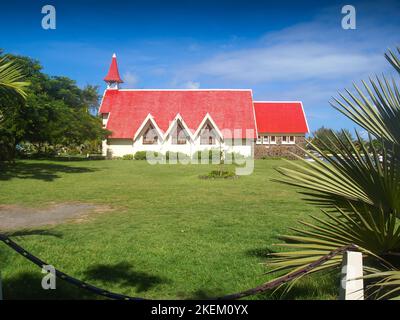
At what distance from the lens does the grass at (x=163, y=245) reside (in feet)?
15.1

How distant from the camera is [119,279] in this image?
480 centimetres

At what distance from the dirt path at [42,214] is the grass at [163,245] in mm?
505

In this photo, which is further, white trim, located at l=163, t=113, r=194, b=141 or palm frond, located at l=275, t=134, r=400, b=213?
white trim, located at l=163, t=113, r=194, b=141

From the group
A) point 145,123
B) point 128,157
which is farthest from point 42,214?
point 145,123

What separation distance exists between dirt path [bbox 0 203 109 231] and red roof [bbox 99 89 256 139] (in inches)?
1066

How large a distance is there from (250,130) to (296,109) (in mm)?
7642

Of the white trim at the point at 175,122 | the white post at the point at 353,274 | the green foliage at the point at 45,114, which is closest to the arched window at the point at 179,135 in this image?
the white trim at the point at 175,122

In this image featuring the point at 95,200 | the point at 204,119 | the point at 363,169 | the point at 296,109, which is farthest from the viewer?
the point at 296,109

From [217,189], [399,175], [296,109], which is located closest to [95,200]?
[217,189]

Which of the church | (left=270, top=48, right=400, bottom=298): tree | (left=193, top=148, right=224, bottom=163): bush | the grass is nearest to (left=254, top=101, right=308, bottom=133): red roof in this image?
the church

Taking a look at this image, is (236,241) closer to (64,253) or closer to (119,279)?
(119,279)

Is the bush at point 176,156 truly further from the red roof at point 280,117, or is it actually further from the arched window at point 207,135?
the red roof at point 280,117

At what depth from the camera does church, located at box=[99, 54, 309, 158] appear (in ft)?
122

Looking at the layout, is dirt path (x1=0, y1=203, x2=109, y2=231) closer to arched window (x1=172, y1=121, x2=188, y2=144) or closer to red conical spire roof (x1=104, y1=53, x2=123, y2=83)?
arched window (x1=172, y1=121, x2=188, y2=144)
